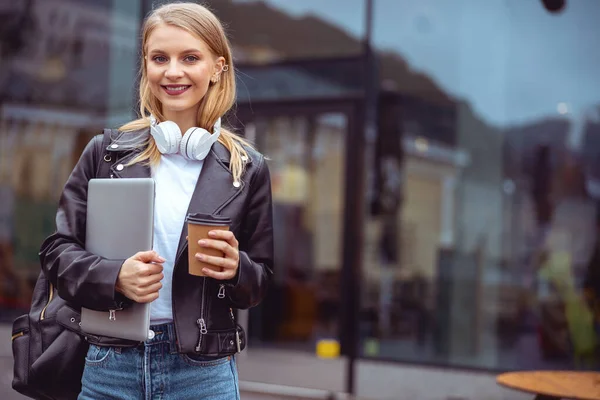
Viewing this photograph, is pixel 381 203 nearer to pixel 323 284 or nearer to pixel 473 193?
pixel 473 193

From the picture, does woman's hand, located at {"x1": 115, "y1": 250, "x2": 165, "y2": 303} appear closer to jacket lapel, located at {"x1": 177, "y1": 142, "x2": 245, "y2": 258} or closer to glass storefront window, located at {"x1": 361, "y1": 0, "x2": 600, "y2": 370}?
jacket lapel, located at {"x1": 177, "y1": 142, "x2": 245, "y2": 258}

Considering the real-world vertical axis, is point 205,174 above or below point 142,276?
above

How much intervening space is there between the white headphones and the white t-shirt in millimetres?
39

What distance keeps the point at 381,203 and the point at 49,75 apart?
4.06m

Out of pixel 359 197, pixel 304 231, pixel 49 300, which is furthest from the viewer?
pixel 304 231

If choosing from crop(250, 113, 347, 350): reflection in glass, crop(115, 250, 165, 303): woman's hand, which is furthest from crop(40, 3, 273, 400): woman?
crop(250, 113, 347, 350): reflection in glass

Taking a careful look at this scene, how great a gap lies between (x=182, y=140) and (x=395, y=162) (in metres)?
6.65

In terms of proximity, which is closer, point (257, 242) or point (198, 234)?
point (198, 234)

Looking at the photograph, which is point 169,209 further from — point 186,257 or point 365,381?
point 365,381

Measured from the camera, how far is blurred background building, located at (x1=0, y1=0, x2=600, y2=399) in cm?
725

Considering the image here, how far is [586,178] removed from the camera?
7203 millimetres

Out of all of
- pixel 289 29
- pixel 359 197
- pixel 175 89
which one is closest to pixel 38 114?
pixel 289 29

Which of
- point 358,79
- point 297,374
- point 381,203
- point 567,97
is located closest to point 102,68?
point 358,79

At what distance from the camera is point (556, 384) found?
9.10 feet
